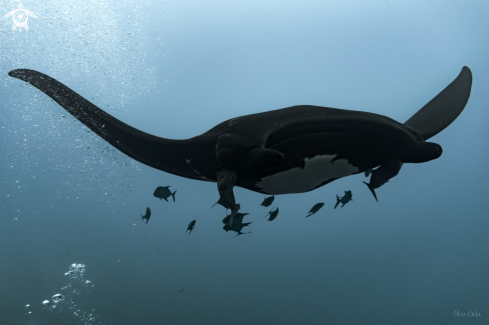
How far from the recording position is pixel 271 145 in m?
2.71

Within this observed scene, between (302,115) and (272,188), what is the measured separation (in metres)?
1.04

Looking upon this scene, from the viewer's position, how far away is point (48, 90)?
2834 mm

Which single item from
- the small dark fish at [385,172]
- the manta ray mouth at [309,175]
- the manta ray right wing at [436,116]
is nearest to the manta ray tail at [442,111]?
the manta ray right wing at [436,116]

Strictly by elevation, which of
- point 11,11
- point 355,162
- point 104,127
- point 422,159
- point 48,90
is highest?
point 11,11

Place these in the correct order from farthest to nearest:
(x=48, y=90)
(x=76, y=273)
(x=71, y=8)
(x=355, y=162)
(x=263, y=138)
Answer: (x=76, y=273) < (x=71, y=8) < (x=355, y=162) < (x=48, y=90) < (x=263, y=138)

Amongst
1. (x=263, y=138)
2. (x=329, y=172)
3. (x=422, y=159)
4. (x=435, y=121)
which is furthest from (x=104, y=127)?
(x=435, y=121)

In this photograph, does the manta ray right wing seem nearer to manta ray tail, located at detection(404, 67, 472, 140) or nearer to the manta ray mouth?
manta ray tail, located at detection(404, 67, 472, 140)

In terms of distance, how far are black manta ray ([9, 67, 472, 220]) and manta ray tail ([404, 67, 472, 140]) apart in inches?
2.1

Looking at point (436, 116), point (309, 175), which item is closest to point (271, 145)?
point (309, 175)

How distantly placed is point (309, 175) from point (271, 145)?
68 centimetres

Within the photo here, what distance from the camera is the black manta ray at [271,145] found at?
8.71 feet

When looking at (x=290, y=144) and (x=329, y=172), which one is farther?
(x=329, y=172)

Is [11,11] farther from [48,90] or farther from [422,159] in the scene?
[422,159]

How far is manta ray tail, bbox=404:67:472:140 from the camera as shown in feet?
11.1
